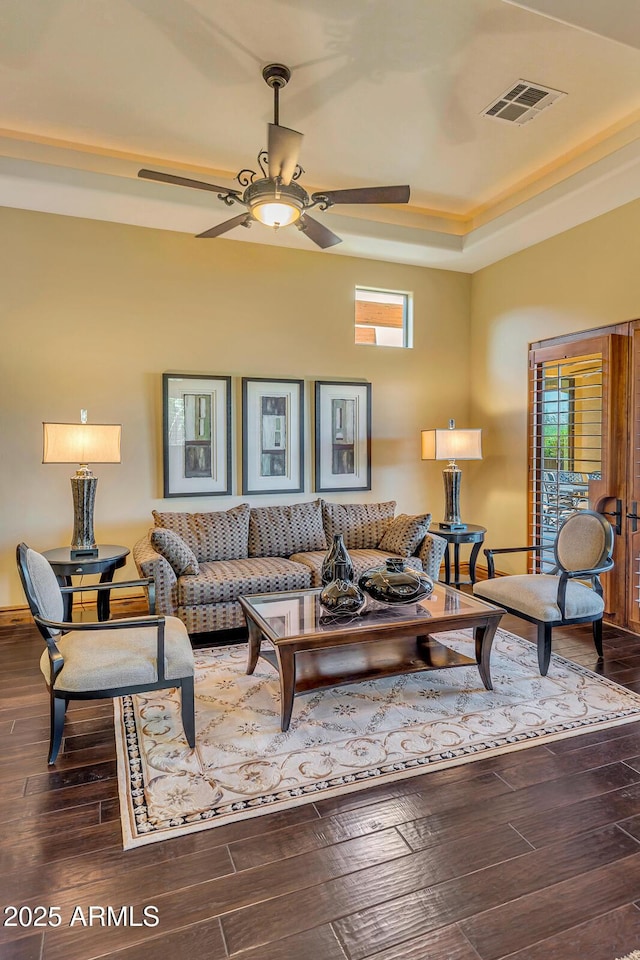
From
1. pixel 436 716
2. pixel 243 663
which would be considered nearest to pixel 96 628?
pixel 243 663

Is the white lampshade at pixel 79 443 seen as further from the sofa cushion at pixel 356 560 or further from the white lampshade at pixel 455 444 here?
the white lampshade at pixel 455 444

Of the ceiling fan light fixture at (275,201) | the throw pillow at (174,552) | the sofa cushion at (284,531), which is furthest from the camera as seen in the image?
the sofa cushion at (284,531)

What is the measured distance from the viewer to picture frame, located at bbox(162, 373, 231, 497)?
498 centimetres

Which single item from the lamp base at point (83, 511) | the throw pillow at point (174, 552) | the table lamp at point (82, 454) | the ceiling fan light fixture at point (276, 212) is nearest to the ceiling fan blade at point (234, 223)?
the ceiling fan light fixture at point (276, 212)

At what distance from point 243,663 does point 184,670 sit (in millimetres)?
1194

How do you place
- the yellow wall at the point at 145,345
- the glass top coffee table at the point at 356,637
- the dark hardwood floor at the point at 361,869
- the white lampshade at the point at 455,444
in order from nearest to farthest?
1. the dark hardwood floor at the point at 361,869
2. the glass top coffee table at the point at 356,637
3. the yellow wall at the point at 145,345
4. the white lampshade at the point at 455,444

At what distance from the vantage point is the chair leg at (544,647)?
3.39 metres

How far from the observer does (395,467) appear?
5.90 m

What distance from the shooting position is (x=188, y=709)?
2.56m

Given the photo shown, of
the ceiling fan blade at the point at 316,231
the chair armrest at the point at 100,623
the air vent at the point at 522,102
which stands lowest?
the chair armrest at the point at 100,623

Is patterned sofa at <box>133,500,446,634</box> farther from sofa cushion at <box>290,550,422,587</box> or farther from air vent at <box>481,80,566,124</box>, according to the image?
air vent at <box>481,80,566,124</box>

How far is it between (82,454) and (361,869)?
3256mm

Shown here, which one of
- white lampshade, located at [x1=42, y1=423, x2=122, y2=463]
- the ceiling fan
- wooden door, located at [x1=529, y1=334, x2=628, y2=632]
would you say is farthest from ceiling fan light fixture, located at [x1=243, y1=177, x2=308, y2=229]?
wooden door, located at [x1=529, y1=334, x2=628, y2=632]

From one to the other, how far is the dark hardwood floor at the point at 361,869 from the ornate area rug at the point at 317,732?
9cm
